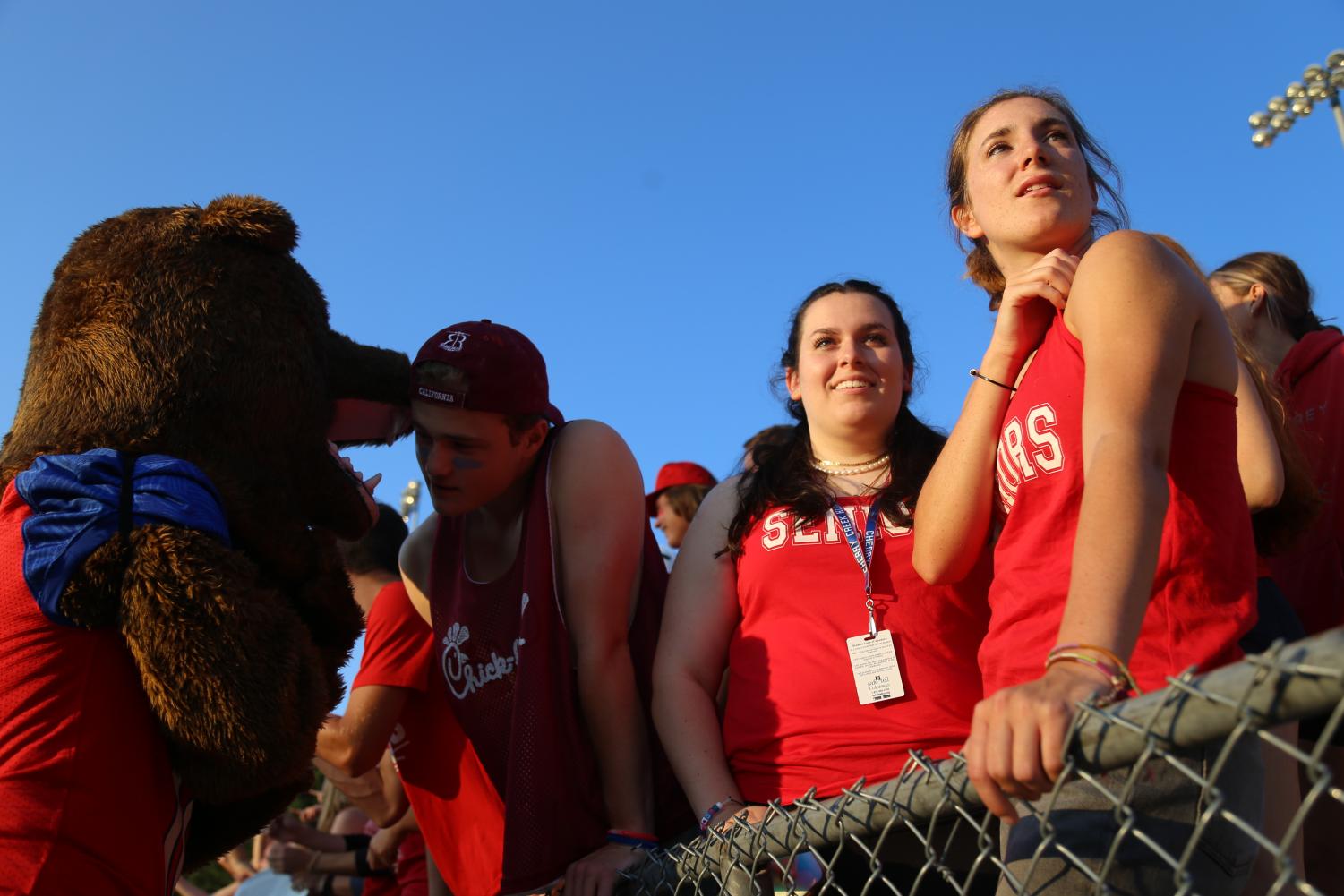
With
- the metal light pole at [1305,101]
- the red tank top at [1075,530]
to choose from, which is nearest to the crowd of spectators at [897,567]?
the red tank top at [1075,530]

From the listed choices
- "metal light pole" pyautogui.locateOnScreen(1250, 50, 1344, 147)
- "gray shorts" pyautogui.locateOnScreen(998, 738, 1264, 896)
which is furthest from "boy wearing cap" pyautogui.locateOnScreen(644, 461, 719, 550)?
"metal light pole" pyautogui.locateOnScreen(1250, 50, 1344, 147)

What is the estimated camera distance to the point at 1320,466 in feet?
10.8

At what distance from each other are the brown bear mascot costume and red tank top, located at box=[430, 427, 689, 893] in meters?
0.36

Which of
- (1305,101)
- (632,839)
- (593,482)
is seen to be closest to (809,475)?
(593,482)

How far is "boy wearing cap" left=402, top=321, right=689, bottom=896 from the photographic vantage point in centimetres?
287

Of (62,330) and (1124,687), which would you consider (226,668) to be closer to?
(62,330)

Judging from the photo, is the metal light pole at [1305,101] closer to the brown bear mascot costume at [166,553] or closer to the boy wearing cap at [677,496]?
the boy wearing cap at [677,496]

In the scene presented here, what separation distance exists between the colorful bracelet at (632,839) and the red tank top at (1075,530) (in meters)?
1.08

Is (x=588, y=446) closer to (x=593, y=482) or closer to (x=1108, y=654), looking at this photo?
(x=593, y=482)

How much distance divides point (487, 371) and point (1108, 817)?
2010mm

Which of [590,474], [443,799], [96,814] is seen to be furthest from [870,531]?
[96,814]

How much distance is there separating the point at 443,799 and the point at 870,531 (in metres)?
1.50

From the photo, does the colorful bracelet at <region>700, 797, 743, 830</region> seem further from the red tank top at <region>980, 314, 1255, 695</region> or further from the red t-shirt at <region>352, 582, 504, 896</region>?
the red tank top at <region>980, 314, 1255, 695</region>

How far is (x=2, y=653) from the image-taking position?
2344mm
